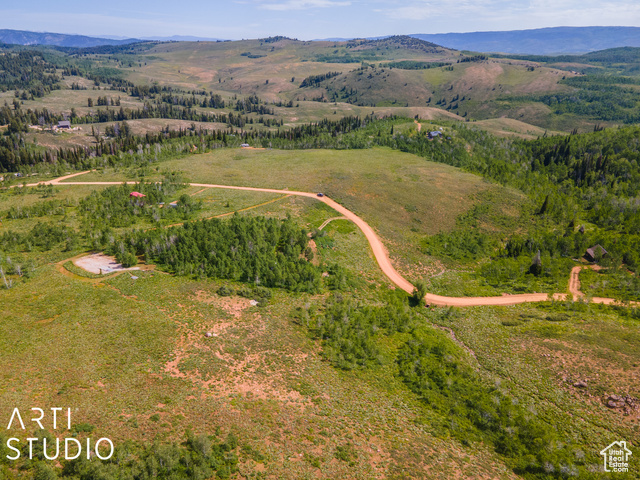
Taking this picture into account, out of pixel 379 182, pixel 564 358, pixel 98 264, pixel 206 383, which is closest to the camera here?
pixel 206 383

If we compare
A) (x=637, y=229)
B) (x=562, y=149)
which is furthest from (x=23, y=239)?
(x=562, y=149)

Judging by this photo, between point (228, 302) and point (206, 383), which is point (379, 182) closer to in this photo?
point (228, 302)

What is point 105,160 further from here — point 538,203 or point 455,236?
point 538,203

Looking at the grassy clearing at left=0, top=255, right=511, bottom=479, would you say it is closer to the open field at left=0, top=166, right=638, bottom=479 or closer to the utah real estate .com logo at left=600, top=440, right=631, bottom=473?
the open field at left=0, top=166, right=638, bottom=479

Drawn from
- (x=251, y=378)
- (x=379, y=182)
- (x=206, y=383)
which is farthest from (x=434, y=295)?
(x=379, y=182)

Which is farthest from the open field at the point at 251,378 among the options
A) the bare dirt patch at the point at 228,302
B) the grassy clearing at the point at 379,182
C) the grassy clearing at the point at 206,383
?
the grassy clearing at the point at 379,182

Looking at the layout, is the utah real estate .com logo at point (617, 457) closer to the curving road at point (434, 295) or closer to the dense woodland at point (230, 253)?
→ the curving road at point (434, 295)
